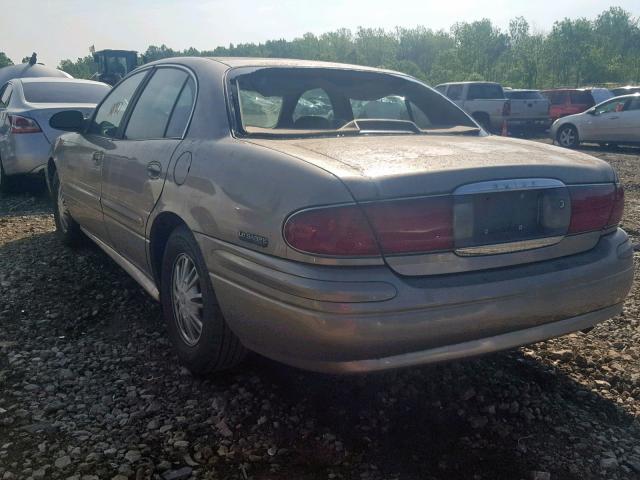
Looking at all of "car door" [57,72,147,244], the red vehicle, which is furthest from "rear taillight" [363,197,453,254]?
the red vehicle

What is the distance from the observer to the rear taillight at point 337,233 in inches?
90.0

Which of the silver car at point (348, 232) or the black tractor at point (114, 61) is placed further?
the black tractor at point (114, 61)

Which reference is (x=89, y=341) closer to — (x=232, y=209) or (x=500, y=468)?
(x=232, y=209)

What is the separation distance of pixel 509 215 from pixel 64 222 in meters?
4.09

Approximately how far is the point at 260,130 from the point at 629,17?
312 feet

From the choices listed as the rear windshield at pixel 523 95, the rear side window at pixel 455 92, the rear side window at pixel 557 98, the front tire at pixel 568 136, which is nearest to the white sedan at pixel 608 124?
the front tire at pixel 568 136

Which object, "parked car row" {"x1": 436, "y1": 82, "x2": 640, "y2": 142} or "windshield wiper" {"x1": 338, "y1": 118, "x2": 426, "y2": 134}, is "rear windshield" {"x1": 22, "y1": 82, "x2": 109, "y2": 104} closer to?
"windshield wiper" {"x1": 338, "y1": 118, "x2": 426, "y2": 134}

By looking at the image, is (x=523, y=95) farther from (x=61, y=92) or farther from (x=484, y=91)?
(x=61, y=92)

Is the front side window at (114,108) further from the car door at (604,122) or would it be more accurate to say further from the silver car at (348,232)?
the car door at (604,122)

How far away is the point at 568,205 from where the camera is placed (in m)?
2.69

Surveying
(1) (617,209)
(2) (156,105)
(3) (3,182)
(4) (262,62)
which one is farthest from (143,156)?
(3) (3,182)

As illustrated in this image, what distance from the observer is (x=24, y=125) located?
7.63 metres

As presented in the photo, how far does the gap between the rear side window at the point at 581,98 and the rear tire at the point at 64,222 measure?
22.2 metres

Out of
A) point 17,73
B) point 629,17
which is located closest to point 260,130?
point 17,73
